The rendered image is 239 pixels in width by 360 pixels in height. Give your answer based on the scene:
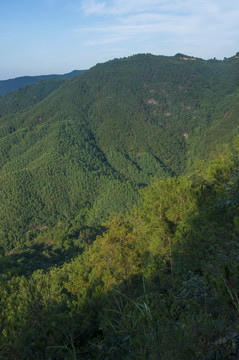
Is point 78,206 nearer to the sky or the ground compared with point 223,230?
nearer to the ground

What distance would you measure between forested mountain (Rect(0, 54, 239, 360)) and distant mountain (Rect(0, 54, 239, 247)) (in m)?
0.73

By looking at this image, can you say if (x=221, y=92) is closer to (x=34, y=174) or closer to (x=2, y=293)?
(x=34, y=174)

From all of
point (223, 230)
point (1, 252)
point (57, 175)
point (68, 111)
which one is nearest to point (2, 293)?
point (1, 252)

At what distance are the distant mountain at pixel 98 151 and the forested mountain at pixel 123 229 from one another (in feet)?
2.39

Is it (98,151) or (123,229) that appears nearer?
(123,229)

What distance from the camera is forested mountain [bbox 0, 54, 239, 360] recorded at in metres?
2.92

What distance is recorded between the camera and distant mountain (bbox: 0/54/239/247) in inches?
4343

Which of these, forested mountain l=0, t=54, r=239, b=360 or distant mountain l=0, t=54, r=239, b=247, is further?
distant mountain l=0, t=54, r=239, b=247

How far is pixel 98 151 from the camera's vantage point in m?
166

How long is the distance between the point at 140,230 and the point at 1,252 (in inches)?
548

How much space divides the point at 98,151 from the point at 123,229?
151 meters

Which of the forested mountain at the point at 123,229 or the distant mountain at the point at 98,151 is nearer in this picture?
the forested mountain at the point at 123,229

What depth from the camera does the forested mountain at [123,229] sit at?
2.92 m

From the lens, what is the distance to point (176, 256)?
1177 centimetres
